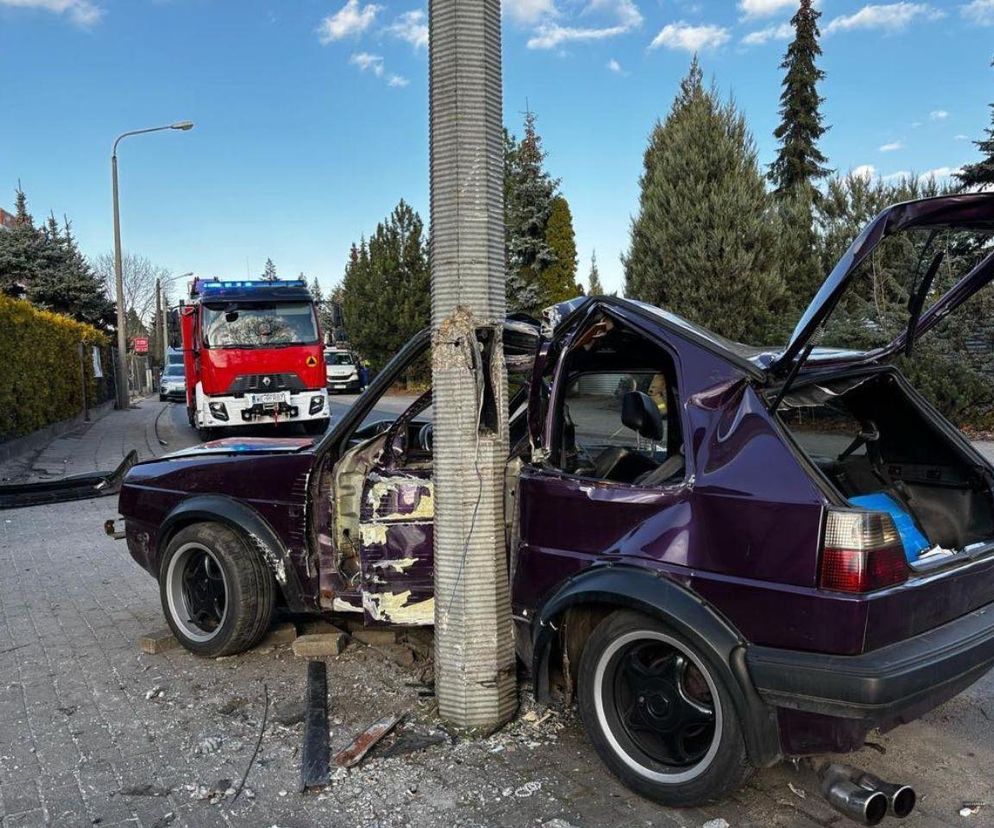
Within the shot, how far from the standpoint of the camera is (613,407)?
401 centimetres

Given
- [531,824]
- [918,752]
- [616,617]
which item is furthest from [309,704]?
[918,752]

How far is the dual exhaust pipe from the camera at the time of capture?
2.61 m

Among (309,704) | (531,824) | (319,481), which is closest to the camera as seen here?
(531,824)

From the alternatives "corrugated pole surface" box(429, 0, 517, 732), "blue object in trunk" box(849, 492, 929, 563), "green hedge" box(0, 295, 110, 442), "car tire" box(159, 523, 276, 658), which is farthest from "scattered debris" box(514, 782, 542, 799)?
"green hedge" box(0, 295, 110, 442)

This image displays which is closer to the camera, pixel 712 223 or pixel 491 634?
pixel 491 634

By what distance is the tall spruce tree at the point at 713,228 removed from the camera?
665 inches

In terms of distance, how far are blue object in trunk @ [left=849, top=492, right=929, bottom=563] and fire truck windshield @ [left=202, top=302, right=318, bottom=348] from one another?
1392cm

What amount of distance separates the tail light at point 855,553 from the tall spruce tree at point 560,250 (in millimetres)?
29827

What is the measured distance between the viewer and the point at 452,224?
11.9ft

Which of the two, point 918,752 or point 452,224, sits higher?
point 452,224

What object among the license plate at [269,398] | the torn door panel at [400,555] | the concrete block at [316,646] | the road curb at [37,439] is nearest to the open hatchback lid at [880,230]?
the torn door panel at [400,555]

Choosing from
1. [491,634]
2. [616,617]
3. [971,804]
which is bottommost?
[971,804]

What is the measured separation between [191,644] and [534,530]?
91.9 inches

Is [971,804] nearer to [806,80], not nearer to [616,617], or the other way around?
[616,617]
